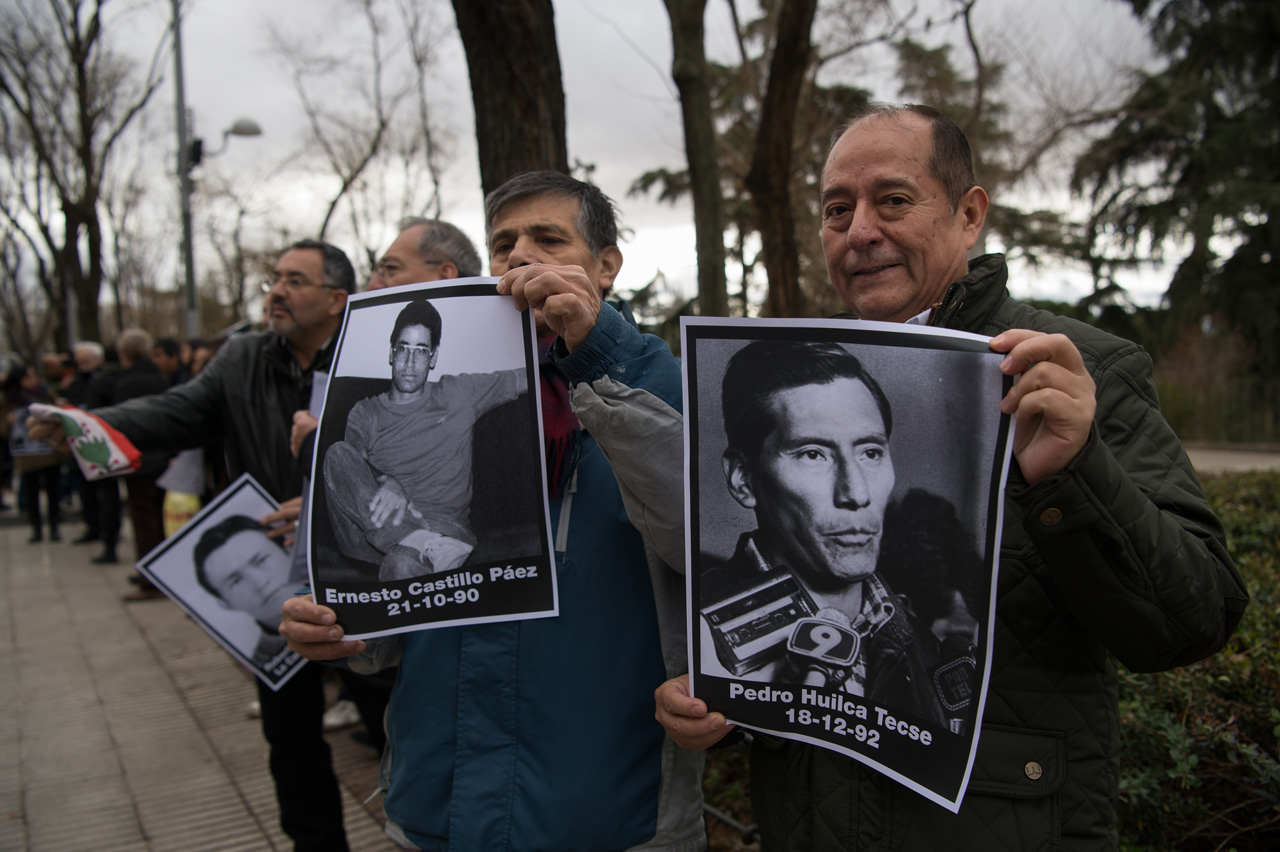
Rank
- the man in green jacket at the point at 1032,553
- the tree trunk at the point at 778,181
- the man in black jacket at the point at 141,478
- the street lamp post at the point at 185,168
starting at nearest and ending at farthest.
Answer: the man in green jacket at the point at 1032,553, the tree trunk at the point at 778,181, the man in black jacket at the point at 141,478, the street lamp post at the point at 185,168

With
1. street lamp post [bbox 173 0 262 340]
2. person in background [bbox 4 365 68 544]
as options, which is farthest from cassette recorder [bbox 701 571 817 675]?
street lamp post [bbox 173 0 262 340]

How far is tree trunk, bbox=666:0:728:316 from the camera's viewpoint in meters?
5.09

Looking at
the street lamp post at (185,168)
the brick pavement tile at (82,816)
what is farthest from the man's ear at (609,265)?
the street lamp post at (185,168)

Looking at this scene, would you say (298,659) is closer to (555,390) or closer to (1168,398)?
(555,390)

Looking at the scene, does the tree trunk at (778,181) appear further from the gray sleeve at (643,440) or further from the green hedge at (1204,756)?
the gray sleeve at (643,440)

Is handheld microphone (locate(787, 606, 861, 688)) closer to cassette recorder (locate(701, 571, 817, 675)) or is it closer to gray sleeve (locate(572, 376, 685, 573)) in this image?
cassette recorder (locate(701, 571, 817, 675))

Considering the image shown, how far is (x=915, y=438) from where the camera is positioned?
1148 millimetres

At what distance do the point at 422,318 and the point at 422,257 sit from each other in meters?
1.43

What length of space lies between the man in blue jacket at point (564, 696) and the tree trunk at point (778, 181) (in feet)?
16.2

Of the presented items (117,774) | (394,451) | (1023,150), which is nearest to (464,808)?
(394,451)

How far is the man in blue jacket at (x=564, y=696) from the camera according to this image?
60.7 inches

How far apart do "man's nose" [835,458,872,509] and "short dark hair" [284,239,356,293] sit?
248cm

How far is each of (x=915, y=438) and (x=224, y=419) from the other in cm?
272

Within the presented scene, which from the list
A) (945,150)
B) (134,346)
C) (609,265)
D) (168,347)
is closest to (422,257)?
(609,265)
